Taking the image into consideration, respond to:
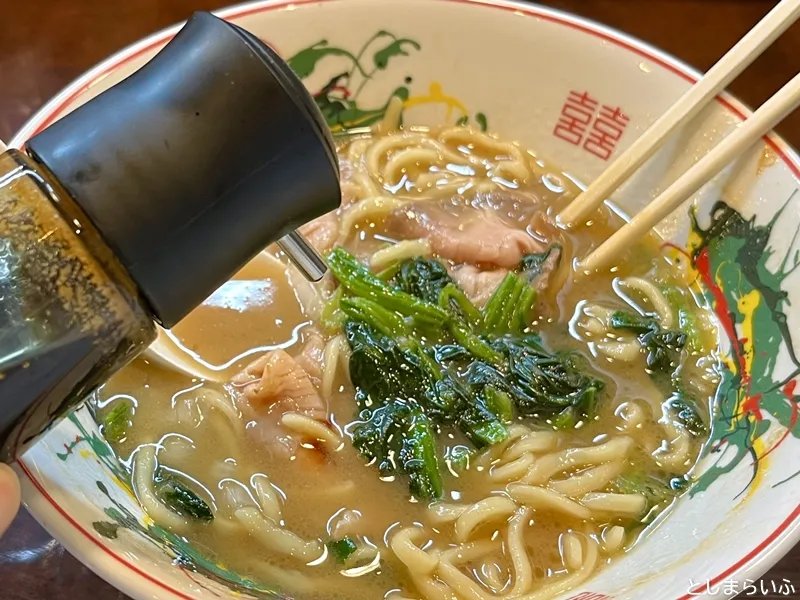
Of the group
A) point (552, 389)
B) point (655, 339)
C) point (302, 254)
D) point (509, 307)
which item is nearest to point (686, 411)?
point (655, 339)

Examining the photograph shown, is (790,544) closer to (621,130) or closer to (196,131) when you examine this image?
(196,131)

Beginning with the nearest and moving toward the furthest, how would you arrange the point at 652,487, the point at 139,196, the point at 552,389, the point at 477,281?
the point at 139,196 < the point at 652,487 < the point at 552,389 < the point at 477,281

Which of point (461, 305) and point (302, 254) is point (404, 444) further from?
point (302, 254)

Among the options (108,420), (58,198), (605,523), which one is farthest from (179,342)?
(605,523)

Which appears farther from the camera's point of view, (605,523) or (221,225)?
(605,523)

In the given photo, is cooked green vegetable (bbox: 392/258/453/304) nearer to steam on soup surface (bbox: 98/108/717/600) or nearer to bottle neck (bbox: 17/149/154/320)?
steam on soup surface (bbox: 98/108/717/600)
